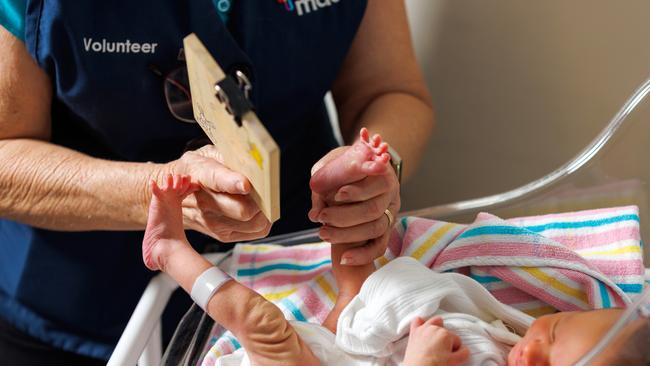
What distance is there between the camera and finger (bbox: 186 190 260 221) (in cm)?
76

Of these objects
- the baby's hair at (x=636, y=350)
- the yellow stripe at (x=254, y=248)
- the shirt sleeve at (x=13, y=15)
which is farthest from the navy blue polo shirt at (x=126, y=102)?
the baby's hair at (x=636, y=350)

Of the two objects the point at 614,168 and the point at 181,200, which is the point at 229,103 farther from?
the point at 614,168

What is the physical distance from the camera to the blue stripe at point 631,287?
0.85 m

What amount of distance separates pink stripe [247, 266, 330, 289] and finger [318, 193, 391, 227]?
0.12 m

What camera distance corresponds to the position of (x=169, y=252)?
0.77 meters

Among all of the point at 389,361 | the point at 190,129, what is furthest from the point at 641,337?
the point at 190,129

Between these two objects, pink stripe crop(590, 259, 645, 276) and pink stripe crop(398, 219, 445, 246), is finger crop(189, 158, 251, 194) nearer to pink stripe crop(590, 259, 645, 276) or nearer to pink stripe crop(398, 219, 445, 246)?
pink stripe crop(398, 219, 445, 246)

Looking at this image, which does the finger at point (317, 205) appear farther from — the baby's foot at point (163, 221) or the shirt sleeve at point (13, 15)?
the shirt sleeve at point (13, 15)

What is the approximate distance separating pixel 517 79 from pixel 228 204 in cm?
63

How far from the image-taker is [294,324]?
31.2 inches

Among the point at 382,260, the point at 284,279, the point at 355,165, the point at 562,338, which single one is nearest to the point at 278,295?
the point at 284,279

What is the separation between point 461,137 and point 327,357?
66cm

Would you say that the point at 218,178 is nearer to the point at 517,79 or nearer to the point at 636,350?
the point at 636,350

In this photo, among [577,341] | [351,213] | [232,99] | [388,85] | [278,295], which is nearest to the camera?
[232,99]
